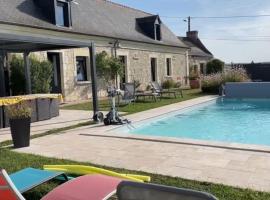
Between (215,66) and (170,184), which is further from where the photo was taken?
(215,66)

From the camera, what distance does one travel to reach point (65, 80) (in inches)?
738

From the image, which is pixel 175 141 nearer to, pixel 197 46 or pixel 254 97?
pixel 254 97

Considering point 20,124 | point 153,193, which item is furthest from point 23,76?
point 153,193

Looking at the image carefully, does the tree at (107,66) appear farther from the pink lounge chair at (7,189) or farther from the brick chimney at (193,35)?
the brick chimney at (193,35)

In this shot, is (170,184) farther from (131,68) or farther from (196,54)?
(196,54)

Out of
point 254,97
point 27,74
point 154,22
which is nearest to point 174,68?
point 154,22

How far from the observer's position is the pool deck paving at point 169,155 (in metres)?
5.30

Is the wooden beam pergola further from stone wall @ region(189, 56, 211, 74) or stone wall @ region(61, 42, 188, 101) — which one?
stone wall @ region(189, 56, 211, 74)

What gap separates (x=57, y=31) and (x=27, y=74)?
15.2ft

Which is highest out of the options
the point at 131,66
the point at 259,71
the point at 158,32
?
the point at 158,32

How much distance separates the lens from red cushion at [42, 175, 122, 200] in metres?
3.48

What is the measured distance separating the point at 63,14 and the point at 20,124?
12.6 metres

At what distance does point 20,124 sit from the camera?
760cm

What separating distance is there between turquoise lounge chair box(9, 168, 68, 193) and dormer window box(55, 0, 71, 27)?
15079 mm
